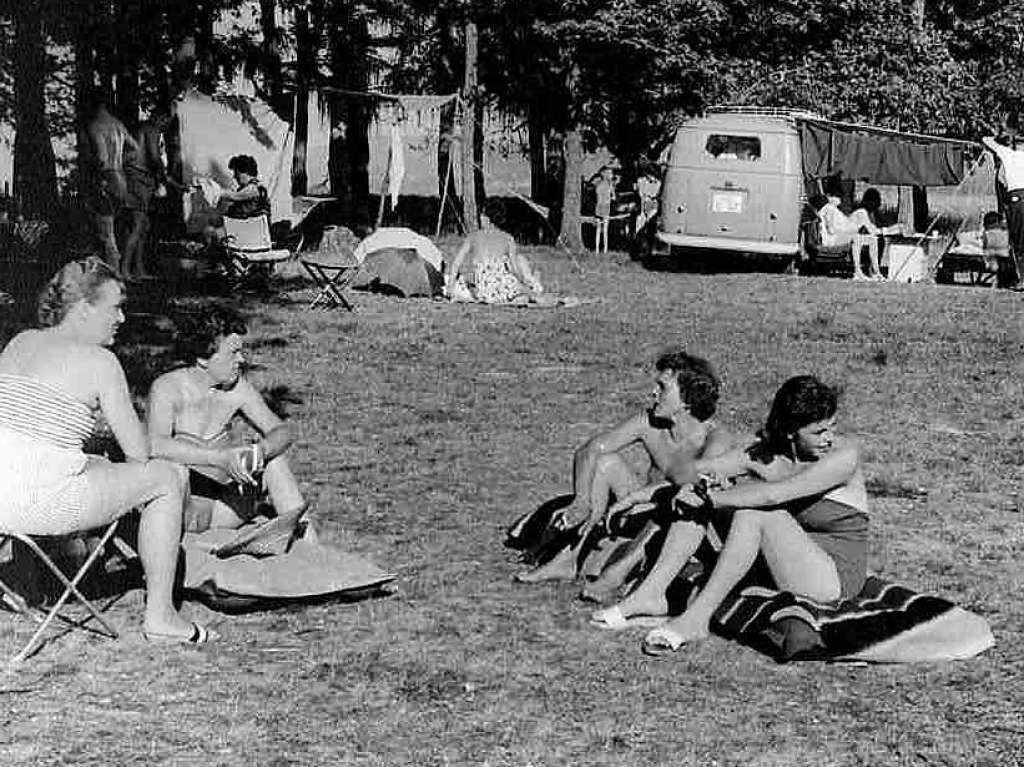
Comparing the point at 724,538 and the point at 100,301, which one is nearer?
the point at 100,301

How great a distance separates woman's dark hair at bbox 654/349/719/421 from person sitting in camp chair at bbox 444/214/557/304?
31.7 feet

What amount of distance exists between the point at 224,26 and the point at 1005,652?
101 feet

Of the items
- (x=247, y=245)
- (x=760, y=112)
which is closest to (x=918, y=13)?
(x=760, y=112)

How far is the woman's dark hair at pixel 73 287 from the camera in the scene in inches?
213

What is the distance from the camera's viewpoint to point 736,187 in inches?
813

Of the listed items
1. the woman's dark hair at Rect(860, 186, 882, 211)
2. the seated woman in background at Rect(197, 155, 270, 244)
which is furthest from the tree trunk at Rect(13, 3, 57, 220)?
the woman's dark hair at Rect(860, 186, 882, 211)

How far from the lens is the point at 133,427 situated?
5379 millimetres

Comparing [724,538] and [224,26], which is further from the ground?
[224,26]

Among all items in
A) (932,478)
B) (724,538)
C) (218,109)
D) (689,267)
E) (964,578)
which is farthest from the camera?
(218,109)

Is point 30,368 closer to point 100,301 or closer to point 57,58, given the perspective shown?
point 100,301

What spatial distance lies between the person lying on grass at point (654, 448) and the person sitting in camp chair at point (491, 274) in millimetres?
9428

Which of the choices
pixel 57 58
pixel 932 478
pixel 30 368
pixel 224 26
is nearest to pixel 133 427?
pixel 30 368

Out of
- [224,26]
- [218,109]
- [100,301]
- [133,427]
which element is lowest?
[133,427]

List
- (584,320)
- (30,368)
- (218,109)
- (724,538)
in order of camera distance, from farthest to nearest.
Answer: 1. (218,109)
2. (584,320)
3. (724,538)
4. (30,368)
